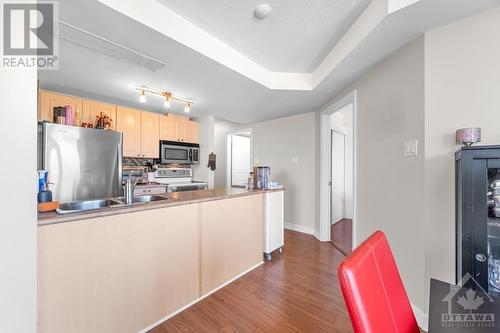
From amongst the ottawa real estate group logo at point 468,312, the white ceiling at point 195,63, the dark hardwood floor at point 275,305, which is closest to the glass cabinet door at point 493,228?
the ottawa real estate group logo at point 468,312

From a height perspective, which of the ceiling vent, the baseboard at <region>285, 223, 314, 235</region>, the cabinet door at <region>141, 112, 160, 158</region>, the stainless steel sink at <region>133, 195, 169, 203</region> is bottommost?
the baseboard at <region>285, 223, 314, 235</region>

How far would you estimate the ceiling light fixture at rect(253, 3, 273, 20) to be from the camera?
1.47 metres

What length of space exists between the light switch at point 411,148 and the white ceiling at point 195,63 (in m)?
0.81

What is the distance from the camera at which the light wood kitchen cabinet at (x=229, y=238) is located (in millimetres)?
1841

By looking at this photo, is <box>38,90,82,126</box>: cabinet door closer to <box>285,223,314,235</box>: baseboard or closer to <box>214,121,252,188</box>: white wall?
<box>214,121,252,188</box>: white wall

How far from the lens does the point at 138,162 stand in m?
3.60

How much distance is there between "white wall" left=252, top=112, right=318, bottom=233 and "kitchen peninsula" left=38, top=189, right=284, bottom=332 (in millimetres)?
1972

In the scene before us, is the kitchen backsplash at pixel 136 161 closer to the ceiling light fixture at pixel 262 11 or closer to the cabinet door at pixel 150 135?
the cabinet door at pixel 150 135

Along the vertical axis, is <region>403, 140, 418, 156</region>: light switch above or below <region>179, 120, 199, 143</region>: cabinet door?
below

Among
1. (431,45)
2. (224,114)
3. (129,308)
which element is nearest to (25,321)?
(129,308)

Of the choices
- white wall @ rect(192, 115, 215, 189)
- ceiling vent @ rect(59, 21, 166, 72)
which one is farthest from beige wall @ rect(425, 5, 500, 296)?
white wall @ rect(192, 115, 215, 189)

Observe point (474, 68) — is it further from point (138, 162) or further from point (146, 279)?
point (138, 162)

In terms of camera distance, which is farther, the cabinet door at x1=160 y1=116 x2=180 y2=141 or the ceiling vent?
the cabinet door at x1=160 y1=116 x2=180 y2=141

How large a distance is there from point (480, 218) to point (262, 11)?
189 cm
